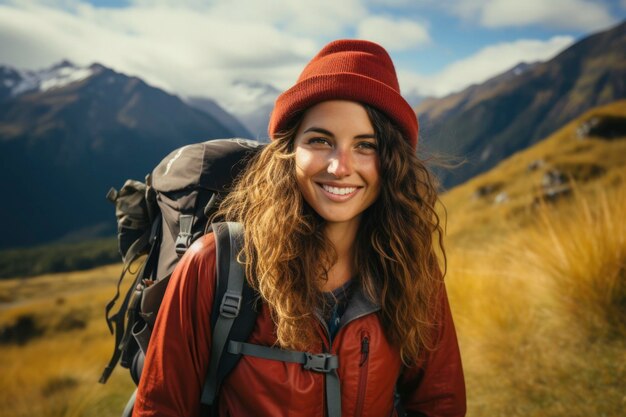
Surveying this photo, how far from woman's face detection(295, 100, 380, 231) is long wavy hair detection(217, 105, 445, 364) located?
0.06 metres

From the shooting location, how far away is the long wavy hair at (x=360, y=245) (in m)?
1.63

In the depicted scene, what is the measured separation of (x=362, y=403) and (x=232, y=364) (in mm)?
555

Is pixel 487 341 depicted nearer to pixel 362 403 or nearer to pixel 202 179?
pixel 362 403

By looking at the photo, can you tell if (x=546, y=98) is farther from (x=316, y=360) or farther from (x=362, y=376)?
(x=316, y=360)

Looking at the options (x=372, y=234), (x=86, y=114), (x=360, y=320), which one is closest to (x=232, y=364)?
(x=360, y=320)

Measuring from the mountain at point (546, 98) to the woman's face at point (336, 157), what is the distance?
139322mm

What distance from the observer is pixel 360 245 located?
1.96 m

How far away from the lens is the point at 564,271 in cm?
404

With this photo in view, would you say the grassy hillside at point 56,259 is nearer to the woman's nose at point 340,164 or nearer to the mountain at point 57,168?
the mountain at point 57,168

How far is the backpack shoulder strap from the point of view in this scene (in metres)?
1.52

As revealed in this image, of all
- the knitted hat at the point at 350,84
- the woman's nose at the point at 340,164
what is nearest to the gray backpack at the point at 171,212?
the knitted hat at the point at 350,84

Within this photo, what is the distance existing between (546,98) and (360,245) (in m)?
184

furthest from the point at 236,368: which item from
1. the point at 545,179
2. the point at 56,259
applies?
the point at 56,259

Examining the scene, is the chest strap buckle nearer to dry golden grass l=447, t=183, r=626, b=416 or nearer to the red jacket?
the red jacket
